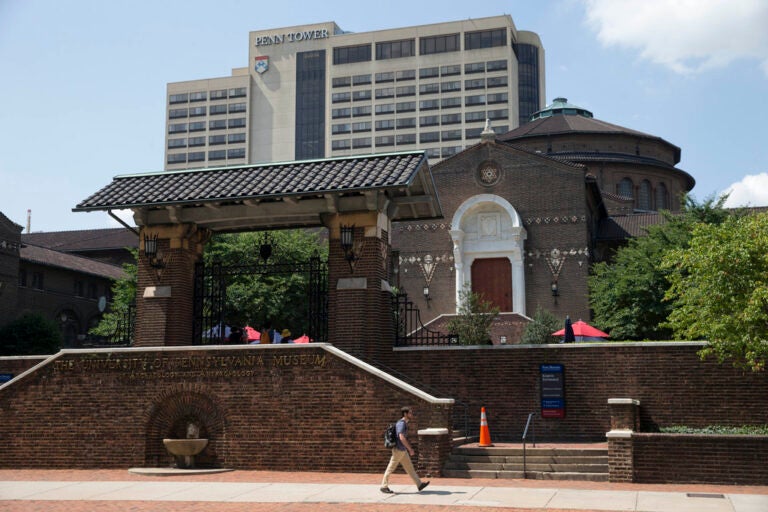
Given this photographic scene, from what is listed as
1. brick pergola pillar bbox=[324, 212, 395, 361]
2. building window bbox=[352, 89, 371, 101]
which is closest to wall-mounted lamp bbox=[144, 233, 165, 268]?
brick pergola pillar bbox=[324, 212, 395, 361]

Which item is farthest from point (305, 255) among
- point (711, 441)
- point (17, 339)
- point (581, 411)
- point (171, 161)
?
point (171, 161)

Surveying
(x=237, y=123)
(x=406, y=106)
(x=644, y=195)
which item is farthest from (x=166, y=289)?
(x=237, y=123)

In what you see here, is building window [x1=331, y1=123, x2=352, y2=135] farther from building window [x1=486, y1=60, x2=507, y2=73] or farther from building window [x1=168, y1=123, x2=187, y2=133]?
building window [x1=168, y1=123, x2=187, y2=133]

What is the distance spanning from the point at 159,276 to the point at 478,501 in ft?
36.7

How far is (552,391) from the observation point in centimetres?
2019

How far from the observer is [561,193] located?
4519cm

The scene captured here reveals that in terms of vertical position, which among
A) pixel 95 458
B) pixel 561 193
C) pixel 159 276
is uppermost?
pixel 561 193

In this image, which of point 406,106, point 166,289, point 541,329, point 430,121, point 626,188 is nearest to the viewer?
point 166,289

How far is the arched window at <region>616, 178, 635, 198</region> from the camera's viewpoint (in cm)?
6294

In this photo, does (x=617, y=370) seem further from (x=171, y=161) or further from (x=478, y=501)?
(x=171, y=161)

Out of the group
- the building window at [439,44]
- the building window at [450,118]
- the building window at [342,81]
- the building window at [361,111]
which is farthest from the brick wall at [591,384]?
the building window at [342,81]

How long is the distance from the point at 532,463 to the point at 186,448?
7.55 metres

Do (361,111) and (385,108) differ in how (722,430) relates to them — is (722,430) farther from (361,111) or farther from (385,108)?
(361,111)

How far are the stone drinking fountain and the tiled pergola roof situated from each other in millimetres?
5627
